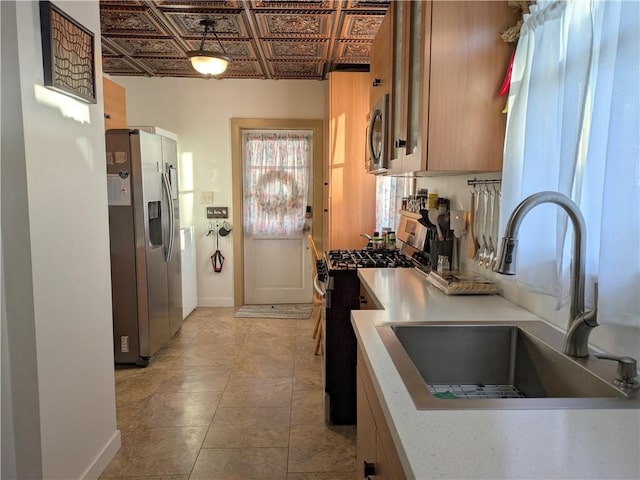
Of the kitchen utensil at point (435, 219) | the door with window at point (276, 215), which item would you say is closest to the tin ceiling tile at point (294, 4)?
the kitchen utensil at point (435, 219)

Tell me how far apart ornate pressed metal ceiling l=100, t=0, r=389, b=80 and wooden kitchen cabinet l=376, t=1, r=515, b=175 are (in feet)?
4.75

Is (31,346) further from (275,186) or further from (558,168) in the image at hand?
(275,186)

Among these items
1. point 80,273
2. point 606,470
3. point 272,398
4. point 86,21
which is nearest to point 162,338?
point 272,398

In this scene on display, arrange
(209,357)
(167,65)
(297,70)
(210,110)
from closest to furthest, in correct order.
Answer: (209,357)
(167,65)
(297,70)
(210,110)

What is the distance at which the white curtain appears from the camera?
989mm

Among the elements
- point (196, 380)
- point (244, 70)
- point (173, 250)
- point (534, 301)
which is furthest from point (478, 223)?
point (244, 70)

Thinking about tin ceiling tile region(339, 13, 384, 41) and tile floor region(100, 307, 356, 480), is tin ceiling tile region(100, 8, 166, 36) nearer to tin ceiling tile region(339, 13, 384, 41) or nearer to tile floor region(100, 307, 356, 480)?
tin ceiling tile region(339, 13, 384, 41)

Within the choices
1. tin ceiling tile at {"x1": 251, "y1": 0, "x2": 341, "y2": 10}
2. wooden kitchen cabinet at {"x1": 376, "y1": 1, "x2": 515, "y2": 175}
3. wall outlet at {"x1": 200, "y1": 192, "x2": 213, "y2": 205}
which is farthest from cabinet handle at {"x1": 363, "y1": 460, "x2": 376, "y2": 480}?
wall outlet at {"x1": 200, "y1": 192, "x2": 213, "y2": 205}

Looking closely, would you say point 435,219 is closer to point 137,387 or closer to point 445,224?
point 445,224

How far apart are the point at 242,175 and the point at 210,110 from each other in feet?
2.45

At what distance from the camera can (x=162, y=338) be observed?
359cm

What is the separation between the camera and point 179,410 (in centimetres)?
269

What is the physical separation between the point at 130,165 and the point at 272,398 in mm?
1880

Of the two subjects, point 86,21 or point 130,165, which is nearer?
point 86,21
